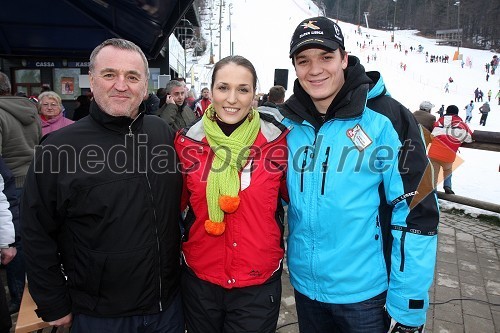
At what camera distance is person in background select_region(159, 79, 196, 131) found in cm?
563

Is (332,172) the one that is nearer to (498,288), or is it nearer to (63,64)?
(498,288)

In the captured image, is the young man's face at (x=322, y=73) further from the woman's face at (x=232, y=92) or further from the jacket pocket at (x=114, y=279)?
the jacket pocket at (x=114, y=279)

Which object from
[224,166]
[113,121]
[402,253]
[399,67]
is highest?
[399,67]

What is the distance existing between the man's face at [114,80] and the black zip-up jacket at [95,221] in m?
0.06

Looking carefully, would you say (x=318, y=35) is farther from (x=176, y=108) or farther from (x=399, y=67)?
(x=399, y=67)

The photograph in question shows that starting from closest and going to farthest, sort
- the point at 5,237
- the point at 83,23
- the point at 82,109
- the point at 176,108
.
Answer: the point at 5,237 < the point at 176,108 < the point at 83,23 < the point at 82,109

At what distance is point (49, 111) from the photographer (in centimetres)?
449

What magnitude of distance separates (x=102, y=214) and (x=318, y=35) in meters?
1.48

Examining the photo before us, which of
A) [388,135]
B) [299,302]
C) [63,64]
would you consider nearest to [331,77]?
[388,135]

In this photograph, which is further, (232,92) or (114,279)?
(232,92)

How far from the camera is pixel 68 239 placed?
192 centimetres

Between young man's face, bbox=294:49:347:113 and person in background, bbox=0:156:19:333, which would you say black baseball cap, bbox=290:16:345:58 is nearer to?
young man's face, bbox=294:49:347:113

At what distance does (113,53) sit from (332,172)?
1312 millimetres

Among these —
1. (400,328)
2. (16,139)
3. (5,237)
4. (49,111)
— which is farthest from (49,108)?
(400,328)
